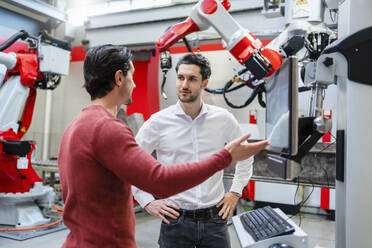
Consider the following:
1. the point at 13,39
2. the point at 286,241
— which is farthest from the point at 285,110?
the point at 13,39

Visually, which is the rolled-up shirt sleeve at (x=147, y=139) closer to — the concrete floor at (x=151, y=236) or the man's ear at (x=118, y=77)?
the man's ear at (x=118, y=77)

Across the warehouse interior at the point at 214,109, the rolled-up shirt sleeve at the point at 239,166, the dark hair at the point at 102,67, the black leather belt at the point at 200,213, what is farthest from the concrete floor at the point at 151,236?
the dark hair at the point at 102,67

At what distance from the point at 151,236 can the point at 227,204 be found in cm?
197

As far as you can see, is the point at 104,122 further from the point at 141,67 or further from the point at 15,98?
the point at 141,67

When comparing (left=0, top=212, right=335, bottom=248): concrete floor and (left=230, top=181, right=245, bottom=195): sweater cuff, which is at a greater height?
(left=230, top=181, right=245, bottom=195): sweater cuff

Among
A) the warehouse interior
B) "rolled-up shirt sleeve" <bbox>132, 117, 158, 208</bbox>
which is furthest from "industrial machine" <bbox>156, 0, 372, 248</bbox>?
"rolled-up shirt sleeve" <bbox>132, 117, 158, 208</bbox>

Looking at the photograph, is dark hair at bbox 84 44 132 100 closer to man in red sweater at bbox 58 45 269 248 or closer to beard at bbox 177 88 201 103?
man in red sweater at bbox 58 45 269 248

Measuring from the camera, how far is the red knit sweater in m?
0.91

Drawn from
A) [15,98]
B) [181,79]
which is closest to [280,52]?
[181,79]

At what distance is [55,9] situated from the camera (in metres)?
5.63

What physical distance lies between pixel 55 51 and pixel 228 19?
2.37 metres

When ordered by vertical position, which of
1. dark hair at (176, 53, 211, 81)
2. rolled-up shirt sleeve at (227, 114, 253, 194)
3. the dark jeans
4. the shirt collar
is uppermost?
dark hair at (176, 53, 211, 81)

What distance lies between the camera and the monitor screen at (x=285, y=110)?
3.05 feet

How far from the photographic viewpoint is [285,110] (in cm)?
101
